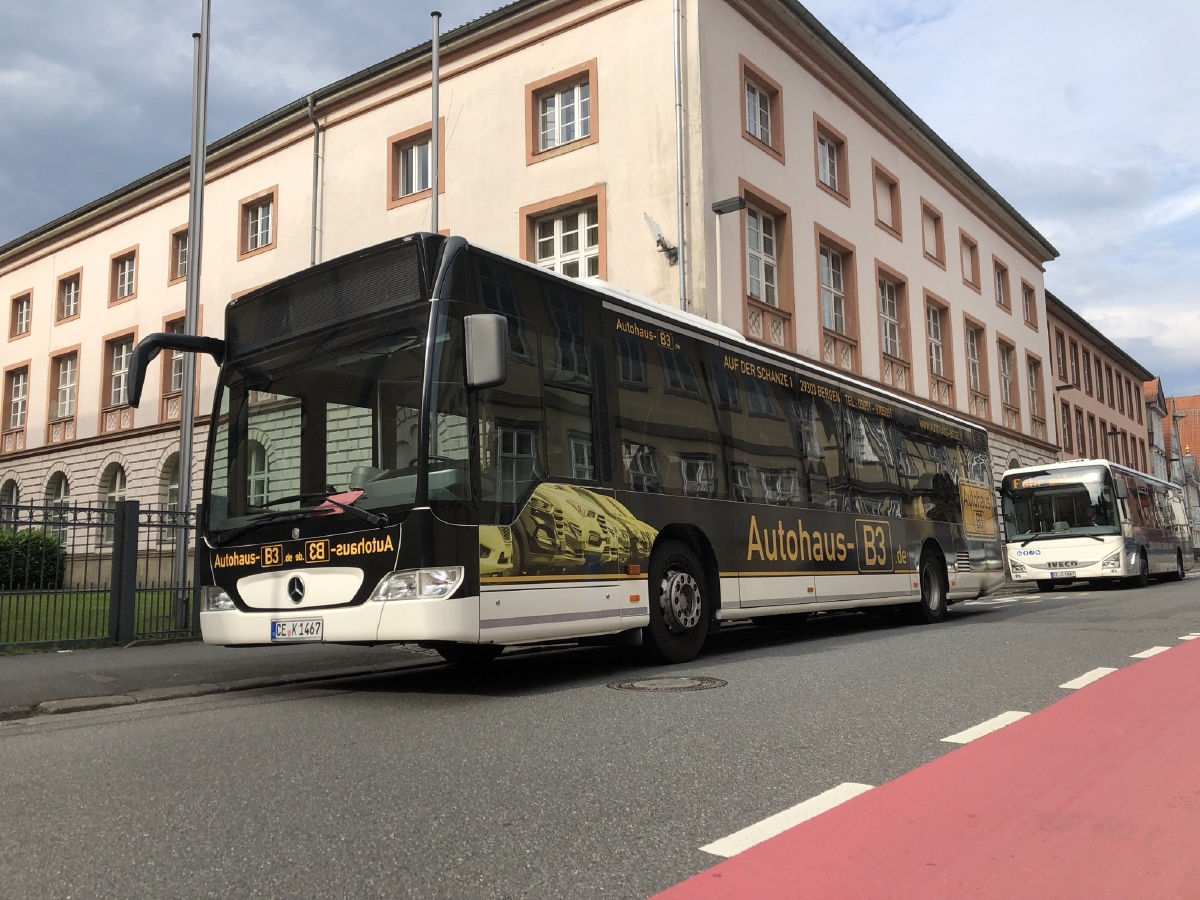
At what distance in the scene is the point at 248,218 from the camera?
99.0ft

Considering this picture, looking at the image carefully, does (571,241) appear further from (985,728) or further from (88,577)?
(985,728)

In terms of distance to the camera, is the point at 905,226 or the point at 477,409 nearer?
the point at 477,409

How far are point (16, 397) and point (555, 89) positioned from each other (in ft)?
85.0

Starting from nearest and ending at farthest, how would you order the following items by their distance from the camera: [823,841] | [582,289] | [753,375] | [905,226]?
[823,841]
[582,289]
[753,375]
[905,226]

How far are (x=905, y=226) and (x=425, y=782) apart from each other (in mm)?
27920

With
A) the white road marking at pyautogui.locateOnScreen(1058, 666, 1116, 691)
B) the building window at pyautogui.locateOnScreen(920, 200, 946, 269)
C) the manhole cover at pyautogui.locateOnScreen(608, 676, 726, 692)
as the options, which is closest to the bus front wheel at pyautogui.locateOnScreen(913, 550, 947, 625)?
the white road marking at pyautogui.locateOnScreen(1058, 666, 1116, 691)

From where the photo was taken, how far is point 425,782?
450 cm

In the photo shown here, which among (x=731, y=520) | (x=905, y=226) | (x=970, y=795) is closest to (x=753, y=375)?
(x=731, y=520)

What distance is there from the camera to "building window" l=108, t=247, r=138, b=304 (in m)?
33.7

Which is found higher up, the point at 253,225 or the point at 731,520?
the point at 253,225

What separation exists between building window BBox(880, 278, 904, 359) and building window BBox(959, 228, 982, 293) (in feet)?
18.9

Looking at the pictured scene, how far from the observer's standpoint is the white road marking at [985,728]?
5.29 metres

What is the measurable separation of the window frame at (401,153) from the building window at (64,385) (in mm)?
16160

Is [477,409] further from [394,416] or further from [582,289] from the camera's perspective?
[582,289]
